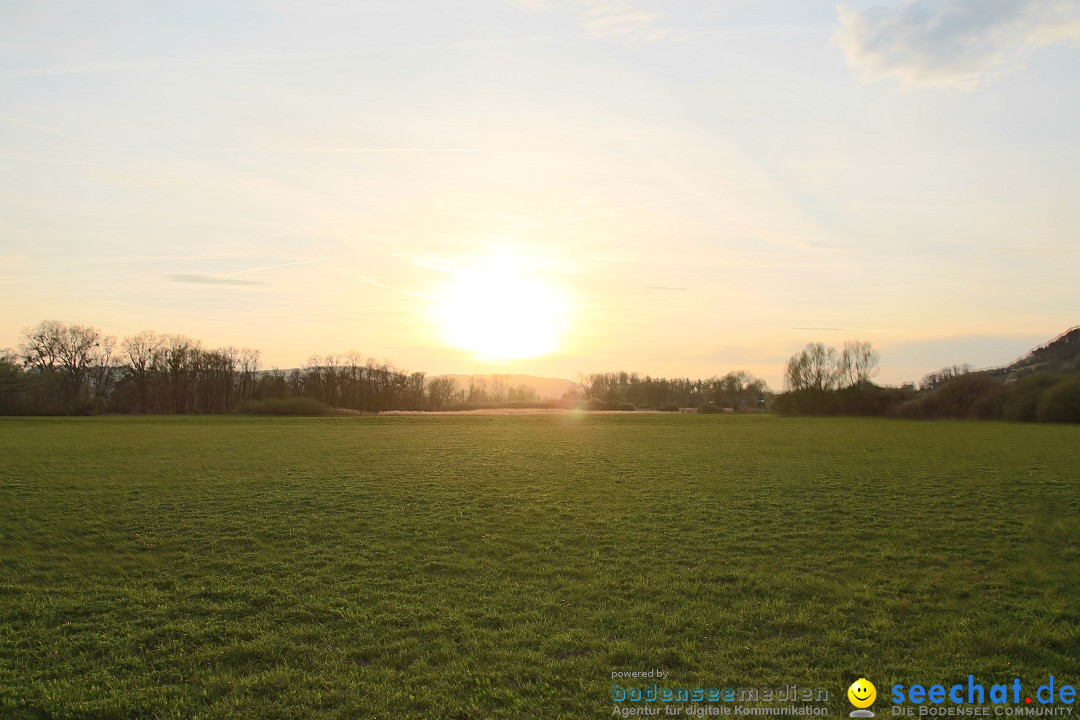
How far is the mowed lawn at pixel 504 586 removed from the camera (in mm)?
7086

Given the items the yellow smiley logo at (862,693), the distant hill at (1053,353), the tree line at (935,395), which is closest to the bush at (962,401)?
the tree line at (935,395)

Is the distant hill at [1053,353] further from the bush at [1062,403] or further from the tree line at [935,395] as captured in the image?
the bush at [1062,403]

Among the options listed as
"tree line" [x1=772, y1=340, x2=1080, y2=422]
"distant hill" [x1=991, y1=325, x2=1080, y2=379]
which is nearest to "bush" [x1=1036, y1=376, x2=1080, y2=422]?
"tree line" [x1=772, y1=340, x2=1080, y2=422]

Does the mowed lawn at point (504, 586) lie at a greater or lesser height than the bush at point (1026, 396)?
lesser

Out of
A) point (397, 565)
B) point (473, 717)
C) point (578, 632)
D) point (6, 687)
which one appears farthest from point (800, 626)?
point (6, 687)

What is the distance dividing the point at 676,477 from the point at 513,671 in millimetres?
14565

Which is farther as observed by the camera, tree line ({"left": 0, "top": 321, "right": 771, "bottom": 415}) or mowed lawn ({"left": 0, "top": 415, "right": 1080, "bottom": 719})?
tree line ({"left": 0, "top": 321, "right": 771, "bottom": 415})

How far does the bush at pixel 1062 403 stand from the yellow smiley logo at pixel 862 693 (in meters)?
62.4

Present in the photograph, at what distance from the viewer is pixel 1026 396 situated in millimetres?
58125

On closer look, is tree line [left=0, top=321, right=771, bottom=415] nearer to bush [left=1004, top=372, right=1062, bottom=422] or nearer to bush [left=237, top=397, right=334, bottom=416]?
bush [left=237, top=397, right=334, bottom=416]

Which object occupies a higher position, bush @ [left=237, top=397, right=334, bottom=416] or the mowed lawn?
bush @ [left=237, top=397, right=334, bottom=416]

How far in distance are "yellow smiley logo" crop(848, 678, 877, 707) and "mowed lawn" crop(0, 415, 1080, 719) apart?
17cm

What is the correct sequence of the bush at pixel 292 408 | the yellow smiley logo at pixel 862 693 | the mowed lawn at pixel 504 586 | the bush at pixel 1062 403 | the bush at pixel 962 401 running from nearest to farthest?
the yellow smiley logo at pixel 862 693, the mowed lawn at pixel 504 586, the bush at pixel 1062 403, the bush at pixel 962 401, the bush at pixel 292 408

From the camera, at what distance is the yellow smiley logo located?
6.39 m
